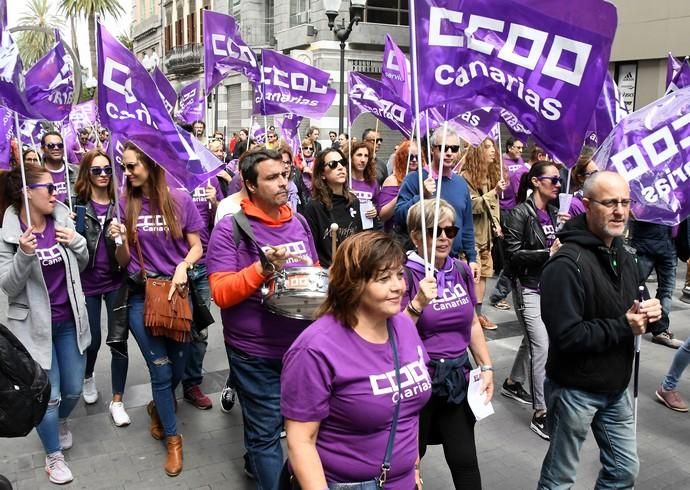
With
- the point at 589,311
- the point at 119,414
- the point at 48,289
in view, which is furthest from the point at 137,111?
the point at 589,311

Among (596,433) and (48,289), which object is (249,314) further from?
(596,433)

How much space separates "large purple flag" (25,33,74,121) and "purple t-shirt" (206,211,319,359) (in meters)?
2.27

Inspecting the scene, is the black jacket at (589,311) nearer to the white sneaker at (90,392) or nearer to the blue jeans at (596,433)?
the blue jeans at (596,433)

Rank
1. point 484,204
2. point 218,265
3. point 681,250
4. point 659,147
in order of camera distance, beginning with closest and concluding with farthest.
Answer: point 218,265
point 659,147
point 681,250
point 484,204

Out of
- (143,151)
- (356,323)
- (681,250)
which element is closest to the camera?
(356,323)

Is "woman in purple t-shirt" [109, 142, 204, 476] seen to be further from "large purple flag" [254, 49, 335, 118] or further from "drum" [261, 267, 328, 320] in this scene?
"large purple flag" [254, 49, 335, 118]

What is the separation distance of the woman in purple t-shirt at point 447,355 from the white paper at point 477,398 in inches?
1.1

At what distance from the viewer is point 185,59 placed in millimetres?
40844

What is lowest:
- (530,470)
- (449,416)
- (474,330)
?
(530,470)

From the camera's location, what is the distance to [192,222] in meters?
4.49

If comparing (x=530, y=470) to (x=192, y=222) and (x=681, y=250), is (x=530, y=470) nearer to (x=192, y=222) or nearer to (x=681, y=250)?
(x=192, y=222)

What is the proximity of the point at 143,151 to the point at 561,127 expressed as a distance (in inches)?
100

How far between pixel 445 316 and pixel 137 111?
2.40m

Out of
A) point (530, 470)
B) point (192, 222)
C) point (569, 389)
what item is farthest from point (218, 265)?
point (530, 470)
